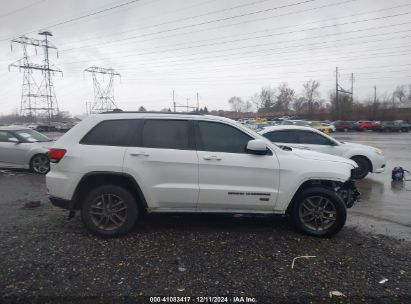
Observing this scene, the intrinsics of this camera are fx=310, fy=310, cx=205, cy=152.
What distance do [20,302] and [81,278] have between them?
58 cm

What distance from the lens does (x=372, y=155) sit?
9328 millimetres

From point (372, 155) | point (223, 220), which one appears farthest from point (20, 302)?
point (372, 155)

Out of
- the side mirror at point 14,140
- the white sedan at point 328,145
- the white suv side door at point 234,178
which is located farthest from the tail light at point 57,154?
the side mirror at point 14,140

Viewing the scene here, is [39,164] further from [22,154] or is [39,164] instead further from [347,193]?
[347,193]

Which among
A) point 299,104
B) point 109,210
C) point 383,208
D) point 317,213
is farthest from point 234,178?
point 299,104

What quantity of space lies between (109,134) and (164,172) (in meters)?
1.00

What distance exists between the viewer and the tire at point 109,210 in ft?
14.5

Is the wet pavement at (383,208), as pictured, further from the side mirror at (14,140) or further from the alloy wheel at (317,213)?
the side mirror at (14,140)

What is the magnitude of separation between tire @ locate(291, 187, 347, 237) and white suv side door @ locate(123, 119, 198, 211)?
155 cm

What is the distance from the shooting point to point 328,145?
9.34m

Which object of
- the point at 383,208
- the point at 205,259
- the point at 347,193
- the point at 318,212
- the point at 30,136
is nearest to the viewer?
the point at 205,259

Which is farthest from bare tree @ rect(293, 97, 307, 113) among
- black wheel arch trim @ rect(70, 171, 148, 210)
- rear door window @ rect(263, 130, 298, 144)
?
black wheel arch trim @ rect(70, 171, 148, 210)

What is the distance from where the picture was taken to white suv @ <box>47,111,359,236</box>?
4.39 m

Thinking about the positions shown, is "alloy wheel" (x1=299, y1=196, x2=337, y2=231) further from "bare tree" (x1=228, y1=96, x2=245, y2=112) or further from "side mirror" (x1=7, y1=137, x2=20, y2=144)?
"bare tree" (x1=228, y1=96, x2=245, y2=112)
